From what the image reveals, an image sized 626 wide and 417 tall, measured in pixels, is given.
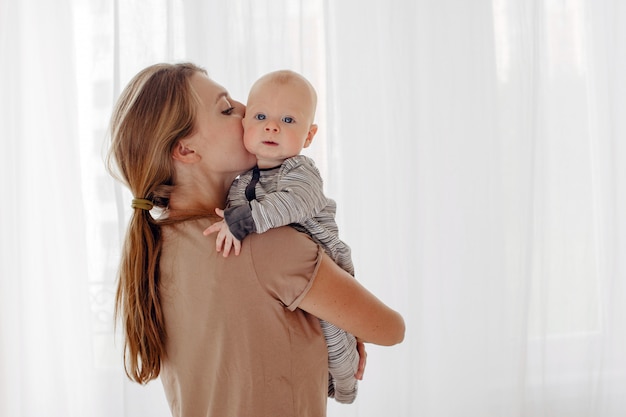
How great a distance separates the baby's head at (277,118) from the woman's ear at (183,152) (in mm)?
97

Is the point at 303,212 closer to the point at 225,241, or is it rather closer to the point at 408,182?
the point at 225,241

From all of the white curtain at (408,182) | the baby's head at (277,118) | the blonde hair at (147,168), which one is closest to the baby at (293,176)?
the baby's head at (277,118)

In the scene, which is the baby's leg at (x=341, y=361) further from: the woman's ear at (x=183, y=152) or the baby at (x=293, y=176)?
the woman's ear at (x=183, y=152)

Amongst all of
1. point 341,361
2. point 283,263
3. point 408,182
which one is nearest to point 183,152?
point 283,263

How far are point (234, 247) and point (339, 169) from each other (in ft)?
3.82

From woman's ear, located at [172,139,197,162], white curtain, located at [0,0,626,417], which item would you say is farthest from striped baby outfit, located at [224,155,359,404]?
white curtain, located at [0,0,626,417]

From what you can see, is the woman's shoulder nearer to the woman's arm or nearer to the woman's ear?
the woman's arm

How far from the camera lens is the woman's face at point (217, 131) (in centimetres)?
128

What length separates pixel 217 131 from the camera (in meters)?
1.30

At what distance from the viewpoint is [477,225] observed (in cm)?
238

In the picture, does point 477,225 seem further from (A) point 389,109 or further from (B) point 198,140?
(B) point 198,140

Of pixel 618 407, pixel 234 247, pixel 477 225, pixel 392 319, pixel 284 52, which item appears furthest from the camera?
pixel 618 407

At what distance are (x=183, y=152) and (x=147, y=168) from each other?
2.7 inches

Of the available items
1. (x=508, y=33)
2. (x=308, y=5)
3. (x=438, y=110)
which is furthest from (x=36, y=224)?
(x=508, y=33)
